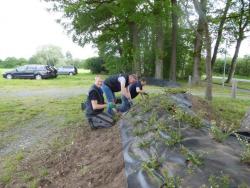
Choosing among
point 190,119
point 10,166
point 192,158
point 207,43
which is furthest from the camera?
point 207,43

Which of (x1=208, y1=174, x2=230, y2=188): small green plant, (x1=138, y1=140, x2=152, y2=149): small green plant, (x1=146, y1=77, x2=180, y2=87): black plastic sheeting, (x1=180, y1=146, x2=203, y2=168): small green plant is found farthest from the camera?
(x1=146, y1=77, x2=180, y2=87): black plastic sheeting

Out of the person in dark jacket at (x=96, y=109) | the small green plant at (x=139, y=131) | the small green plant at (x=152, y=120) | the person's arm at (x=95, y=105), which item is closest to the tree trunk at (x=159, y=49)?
the person in dark jacket at (x=96, y=109)

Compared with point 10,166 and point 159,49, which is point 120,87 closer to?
point 10,166

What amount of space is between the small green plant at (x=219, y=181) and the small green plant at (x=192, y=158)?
32 cm

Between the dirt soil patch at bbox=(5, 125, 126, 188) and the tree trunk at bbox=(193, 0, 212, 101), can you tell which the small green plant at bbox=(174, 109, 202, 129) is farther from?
the tree trunk at bbox=(193, 0, 212, 101)

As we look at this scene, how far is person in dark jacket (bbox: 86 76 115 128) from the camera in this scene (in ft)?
23.9

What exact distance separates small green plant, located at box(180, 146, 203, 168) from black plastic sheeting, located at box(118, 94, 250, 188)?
1 centimetres

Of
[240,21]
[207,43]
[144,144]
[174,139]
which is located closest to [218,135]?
[174,139]

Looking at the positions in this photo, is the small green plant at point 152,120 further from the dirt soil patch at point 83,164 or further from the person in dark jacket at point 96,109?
the person in dark jacket at point 96,109

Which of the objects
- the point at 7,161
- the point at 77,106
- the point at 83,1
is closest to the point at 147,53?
the point at 83,1

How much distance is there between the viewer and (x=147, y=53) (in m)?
26.2

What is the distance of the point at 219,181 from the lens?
3.14m

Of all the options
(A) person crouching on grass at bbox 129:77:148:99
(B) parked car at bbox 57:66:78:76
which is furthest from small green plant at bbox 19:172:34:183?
(B) parked car at bbox 57:66:78:76

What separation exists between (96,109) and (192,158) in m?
4.02
